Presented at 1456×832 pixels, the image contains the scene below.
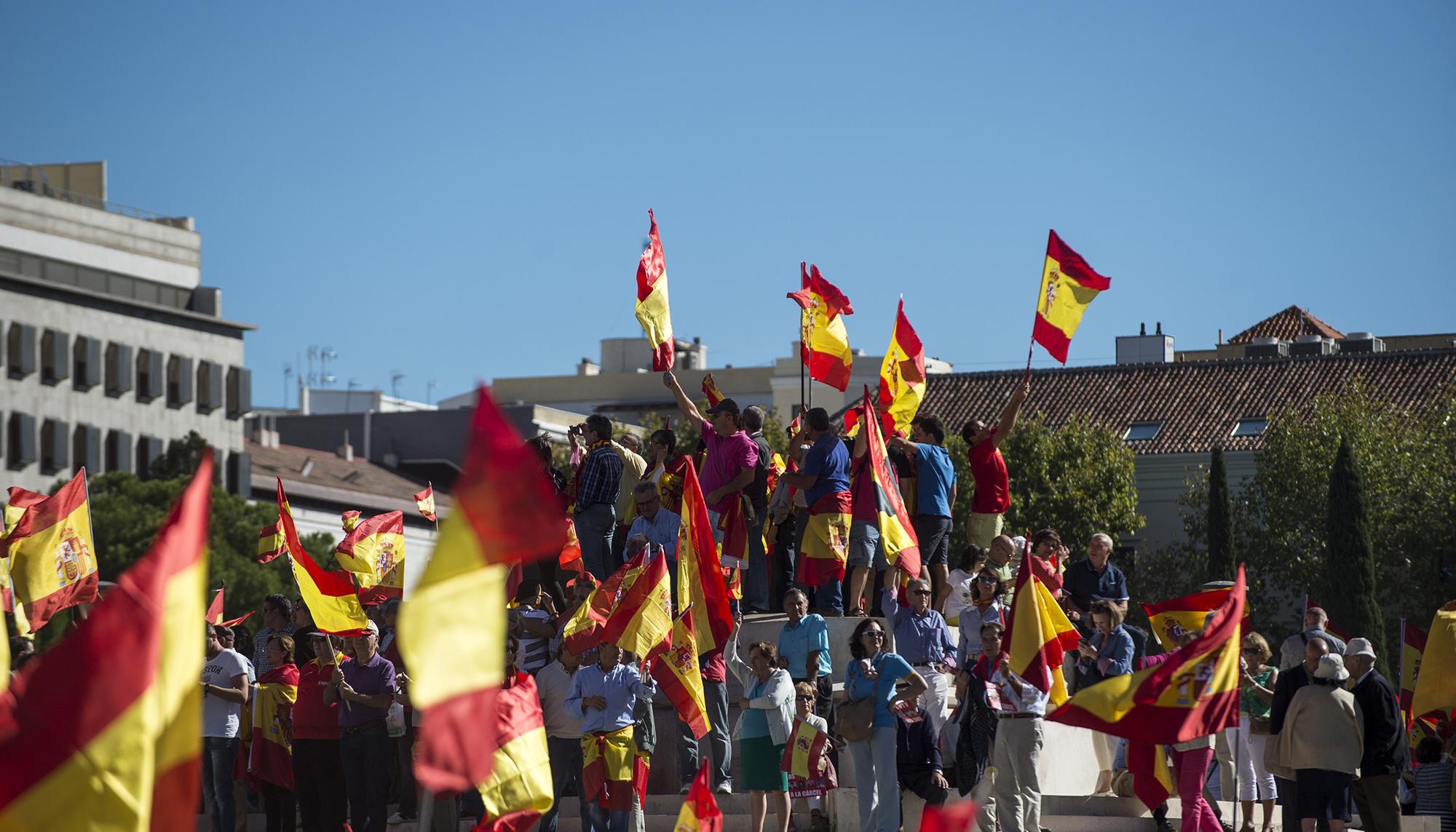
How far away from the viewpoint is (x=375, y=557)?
61.4 feet

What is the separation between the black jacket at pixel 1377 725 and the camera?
1417 cm

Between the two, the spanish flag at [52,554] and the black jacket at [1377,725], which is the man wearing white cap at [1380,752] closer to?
the black jacket at [1377,725]

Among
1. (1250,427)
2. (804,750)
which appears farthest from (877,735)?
(1250,427)

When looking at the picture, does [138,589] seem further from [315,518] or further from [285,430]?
[285,430]

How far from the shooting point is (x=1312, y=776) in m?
14.1

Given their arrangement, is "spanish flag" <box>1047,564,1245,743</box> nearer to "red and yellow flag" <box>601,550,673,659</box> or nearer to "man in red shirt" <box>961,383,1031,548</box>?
"red and yellow flag" <box>601,550,673,659</box>

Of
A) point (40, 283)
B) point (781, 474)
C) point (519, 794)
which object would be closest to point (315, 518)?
point (40, 283)

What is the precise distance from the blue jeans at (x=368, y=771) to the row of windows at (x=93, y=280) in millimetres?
58678

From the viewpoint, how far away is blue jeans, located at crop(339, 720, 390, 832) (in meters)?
15.1

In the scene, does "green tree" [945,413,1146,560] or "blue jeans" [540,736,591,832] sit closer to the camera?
"blue jeans" [540,736,591,832]

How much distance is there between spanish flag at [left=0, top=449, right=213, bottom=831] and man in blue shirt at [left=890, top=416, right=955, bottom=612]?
452 inches

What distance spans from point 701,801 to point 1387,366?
57681 millimetres

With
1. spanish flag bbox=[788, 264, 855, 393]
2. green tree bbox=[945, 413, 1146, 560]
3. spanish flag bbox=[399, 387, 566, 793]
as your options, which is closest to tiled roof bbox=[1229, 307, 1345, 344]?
green tree bbox=[945, 413, 1146, 560]

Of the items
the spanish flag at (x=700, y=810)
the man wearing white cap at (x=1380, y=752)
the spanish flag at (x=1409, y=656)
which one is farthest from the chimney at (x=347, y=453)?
the spanish flag at (x=700, y=810)
